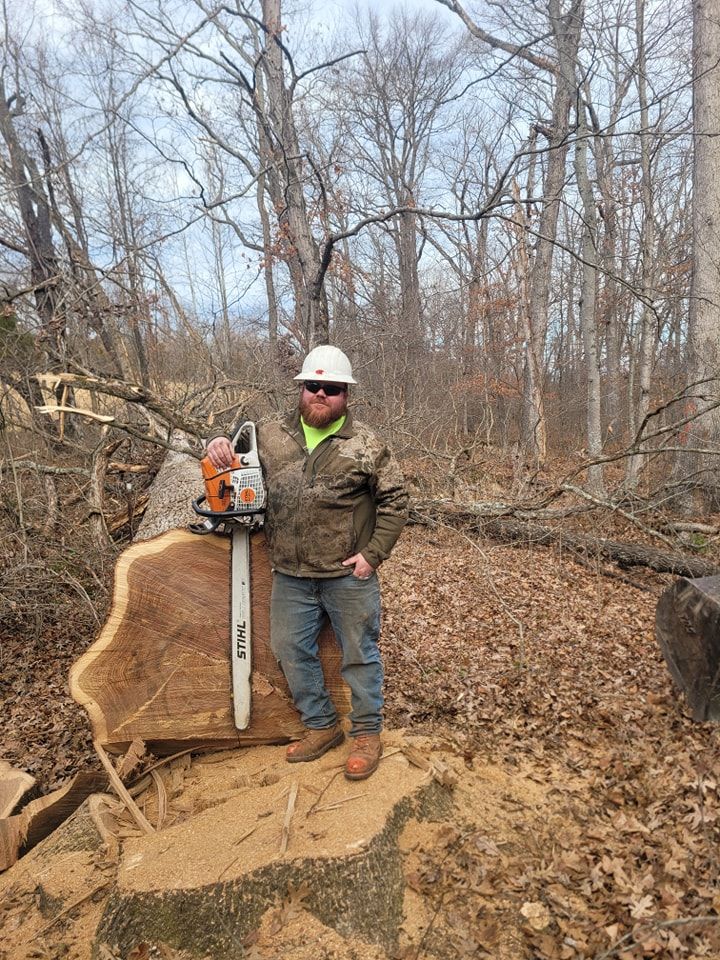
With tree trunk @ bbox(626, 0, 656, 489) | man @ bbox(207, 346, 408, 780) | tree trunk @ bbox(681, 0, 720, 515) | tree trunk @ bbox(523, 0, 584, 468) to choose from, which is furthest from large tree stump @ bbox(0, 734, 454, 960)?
tree trunk @ bbox(523, 0, 584, 468)

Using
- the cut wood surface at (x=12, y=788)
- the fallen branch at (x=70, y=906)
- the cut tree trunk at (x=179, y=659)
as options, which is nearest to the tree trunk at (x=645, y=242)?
the cut tree trunk at (x=179, y=659)

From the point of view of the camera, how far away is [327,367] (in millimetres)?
3020

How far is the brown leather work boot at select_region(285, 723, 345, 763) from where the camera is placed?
3266 mm

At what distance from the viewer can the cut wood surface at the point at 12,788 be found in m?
3.28

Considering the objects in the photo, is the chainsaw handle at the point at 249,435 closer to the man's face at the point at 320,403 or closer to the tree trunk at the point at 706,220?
the man's face at the point at 320,403

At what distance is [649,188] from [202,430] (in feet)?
32.3

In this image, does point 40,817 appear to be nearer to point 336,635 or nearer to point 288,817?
point 288,817

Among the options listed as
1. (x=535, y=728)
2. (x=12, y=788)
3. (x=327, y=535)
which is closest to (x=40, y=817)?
(x=12, y=788)

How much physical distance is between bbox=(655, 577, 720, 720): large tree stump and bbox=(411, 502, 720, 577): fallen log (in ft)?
8.28

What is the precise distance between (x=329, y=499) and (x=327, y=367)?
0.65m

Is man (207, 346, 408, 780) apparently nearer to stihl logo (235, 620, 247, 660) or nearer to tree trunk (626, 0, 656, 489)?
stihl logo (235, 620, 247, 660)

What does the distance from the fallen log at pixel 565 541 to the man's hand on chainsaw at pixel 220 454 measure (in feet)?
13.6

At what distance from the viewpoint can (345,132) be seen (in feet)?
47.2

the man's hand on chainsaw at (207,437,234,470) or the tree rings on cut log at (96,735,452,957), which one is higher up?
the man's hand on chainsaw at (207,437,234,470)
